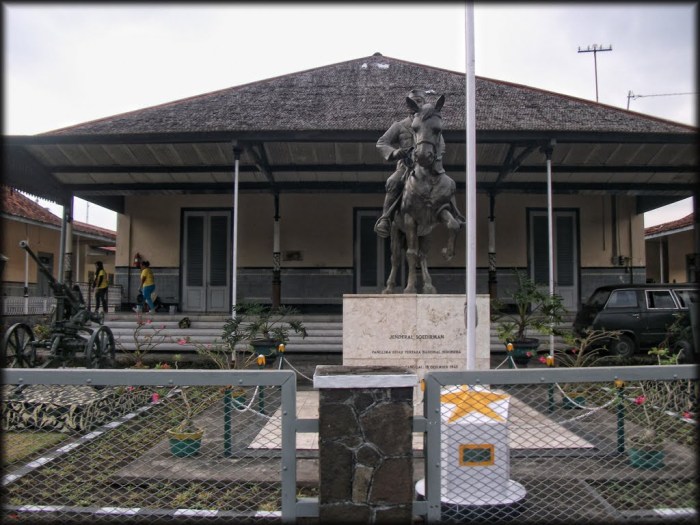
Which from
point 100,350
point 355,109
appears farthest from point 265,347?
point 355,109

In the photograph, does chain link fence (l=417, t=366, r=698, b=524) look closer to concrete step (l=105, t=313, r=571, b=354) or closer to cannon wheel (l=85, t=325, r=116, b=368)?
concrete step (l=105, t=313, r=571, b=354)

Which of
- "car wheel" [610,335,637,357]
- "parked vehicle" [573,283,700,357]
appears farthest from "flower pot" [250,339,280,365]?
"car wheel" [610,335,637,357]

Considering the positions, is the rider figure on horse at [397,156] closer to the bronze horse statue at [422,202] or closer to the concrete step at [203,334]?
the bronze horse statue at [422,202]

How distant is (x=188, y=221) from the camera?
14.7 metres

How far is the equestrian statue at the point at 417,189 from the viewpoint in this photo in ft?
20.3

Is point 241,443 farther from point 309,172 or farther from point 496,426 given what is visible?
point 309,172

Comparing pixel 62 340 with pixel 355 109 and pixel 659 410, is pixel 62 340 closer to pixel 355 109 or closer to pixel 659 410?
pixel 355 109

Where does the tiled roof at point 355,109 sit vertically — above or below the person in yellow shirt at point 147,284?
above

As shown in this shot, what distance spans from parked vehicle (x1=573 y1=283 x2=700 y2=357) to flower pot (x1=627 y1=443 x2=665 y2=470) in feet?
19.8

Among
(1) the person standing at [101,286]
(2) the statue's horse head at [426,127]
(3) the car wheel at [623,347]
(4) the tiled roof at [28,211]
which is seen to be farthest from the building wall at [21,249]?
(3) the car wheel at [623,347]

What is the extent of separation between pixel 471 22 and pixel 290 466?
4.71 metres

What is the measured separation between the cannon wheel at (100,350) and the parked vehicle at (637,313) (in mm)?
8970

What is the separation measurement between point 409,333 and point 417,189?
1.81 meters

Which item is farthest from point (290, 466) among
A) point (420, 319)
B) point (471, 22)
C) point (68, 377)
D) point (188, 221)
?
point (188, 221)
